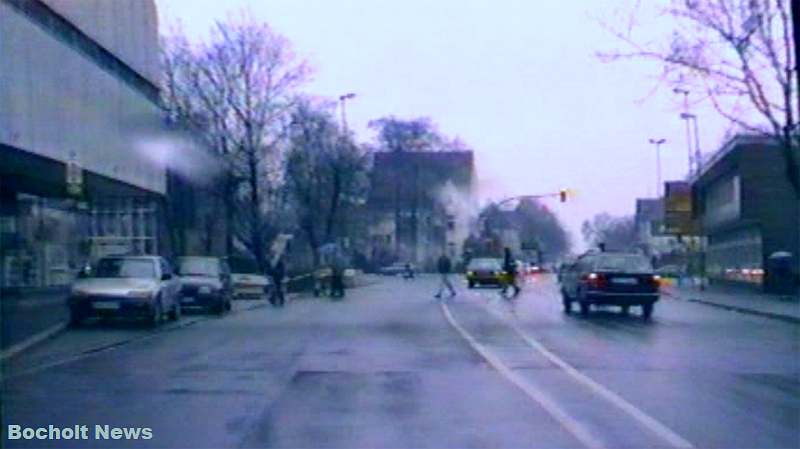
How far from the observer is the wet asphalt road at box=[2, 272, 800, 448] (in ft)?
38.4

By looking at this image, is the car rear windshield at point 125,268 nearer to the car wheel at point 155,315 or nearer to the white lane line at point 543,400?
the car wheel at point 155,315

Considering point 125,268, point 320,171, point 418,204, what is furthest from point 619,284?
point 418,204

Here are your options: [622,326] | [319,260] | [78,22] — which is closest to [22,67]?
[78,22]

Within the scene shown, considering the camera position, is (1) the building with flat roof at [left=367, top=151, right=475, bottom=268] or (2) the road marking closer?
(2) the road marking

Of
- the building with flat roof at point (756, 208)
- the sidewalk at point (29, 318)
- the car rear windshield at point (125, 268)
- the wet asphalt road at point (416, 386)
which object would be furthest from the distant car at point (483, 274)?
the wet asphalt road at point (416, 386)

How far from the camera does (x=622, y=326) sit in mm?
30078

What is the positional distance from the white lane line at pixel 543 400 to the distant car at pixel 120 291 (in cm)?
858

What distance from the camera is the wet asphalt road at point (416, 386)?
460 inches

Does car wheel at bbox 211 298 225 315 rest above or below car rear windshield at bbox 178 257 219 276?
below

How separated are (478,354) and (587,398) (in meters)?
6.21

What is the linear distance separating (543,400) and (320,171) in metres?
64.7

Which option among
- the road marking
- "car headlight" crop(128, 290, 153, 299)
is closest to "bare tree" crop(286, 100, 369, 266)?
"car headlight" crop(128, 290, 153, 299)

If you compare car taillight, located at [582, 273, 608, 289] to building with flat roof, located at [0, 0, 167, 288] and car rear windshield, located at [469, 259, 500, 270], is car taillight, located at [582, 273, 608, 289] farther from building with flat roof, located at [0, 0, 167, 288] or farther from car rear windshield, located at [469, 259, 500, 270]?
car rear windshield, located at [469, 259, 500, 270]

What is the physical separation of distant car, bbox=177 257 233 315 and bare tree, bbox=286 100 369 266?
94.3 feet
